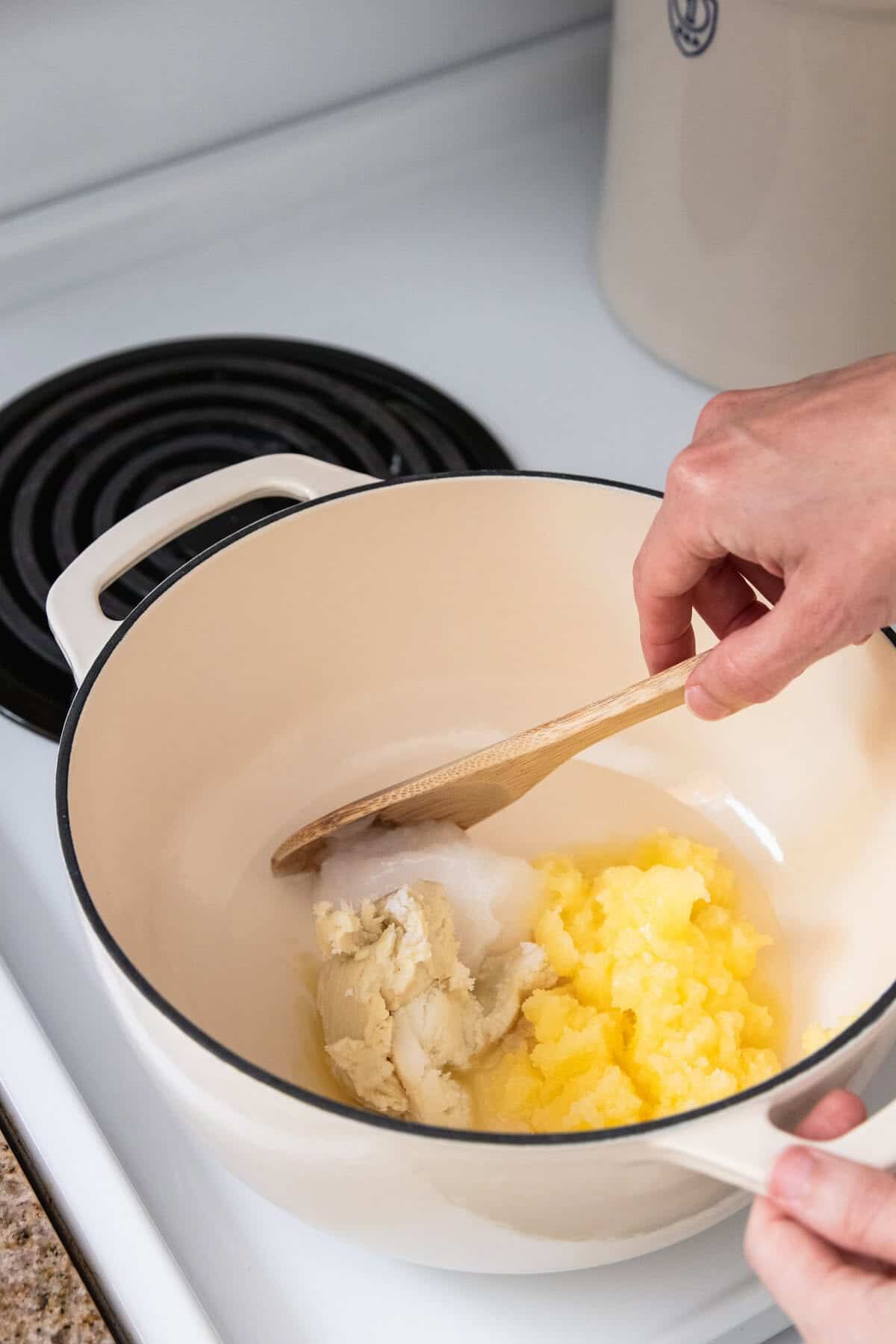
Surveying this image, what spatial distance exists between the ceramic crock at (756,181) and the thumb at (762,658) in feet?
1.05

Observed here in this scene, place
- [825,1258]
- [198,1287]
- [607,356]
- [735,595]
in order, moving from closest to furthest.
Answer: [825,1258] → [198,1287] → [735,595] → [607,356]

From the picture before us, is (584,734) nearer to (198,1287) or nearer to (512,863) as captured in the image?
(512,863)

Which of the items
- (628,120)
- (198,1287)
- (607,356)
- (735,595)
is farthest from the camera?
(607,356)

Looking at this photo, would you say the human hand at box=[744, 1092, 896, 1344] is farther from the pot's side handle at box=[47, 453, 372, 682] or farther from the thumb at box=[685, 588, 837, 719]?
the pot's side handle at box=[47, 453, 372, 682]

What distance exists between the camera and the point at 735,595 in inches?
27.7

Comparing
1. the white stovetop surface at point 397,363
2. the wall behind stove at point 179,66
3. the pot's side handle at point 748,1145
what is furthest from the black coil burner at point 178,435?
the pot's side handle at point 748,1145

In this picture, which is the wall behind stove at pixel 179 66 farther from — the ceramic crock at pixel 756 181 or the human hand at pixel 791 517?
the human hand at pixel 791 517

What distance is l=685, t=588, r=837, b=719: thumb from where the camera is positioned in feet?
1.84

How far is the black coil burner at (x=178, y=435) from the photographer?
2.77 feet

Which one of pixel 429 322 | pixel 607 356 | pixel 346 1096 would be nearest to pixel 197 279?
pixel 429 322

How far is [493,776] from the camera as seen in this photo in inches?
26.7

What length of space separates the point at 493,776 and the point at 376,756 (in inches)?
5.2

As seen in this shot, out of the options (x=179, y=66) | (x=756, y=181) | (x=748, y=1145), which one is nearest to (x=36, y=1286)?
(x=748, y=1145)

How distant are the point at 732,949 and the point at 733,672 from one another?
153mm
